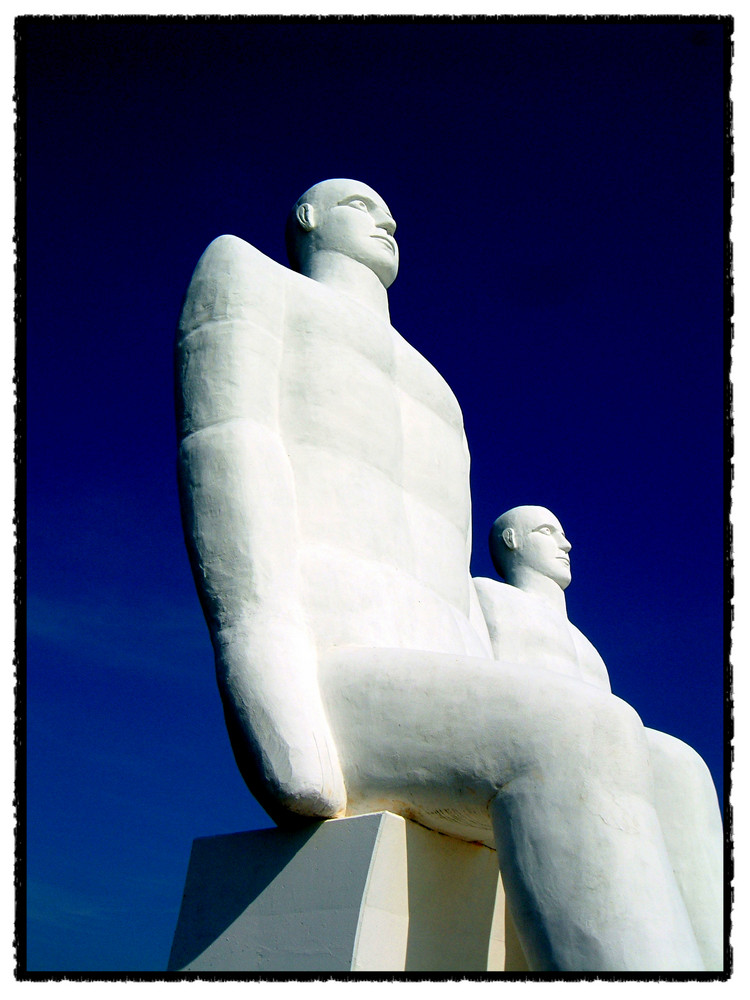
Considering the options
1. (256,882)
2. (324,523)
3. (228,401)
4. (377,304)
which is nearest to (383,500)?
(324,523)

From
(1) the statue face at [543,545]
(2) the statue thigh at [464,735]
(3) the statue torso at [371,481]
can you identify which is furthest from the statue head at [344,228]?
(2) the statue thigh at [464,735]

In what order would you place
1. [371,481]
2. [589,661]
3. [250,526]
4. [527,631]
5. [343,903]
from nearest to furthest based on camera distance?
[343,903] < [250,526] < [371,481] < [527,631] < [589,661]

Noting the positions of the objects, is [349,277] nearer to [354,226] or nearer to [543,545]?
[354,226]

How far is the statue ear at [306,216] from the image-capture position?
20.5 feet

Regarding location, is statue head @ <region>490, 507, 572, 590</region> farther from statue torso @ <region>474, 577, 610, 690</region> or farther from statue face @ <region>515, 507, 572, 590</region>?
statue torso @ <region>474, 577, 610, 690</region>

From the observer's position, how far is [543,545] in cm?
760

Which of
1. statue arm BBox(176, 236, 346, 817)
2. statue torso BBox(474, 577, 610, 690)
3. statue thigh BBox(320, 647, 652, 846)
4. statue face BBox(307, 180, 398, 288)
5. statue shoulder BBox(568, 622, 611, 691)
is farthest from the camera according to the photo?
statue shoulder BBox(568, 622, 611, 691)

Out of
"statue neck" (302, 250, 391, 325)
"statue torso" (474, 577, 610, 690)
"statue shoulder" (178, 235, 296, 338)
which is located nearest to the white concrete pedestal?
"statue torso" (474, 577, 610, 690)

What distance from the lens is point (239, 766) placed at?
178 inches

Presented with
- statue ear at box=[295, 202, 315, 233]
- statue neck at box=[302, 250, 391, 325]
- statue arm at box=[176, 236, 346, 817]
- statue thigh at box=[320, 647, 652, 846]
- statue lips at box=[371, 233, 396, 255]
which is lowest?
statue thigh at box=[320, 647, 652, 846]

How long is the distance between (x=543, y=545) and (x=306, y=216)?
98.7 inches

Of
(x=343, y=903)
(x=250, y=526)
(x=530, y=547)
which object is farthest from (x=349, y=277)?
(x=343, y=903)

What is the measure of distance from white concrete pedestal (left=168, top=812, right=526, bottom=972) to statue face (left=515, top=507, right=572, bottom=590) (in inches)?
115

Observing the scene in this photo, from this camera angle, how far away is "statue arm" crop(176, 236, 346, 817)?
443 cm
